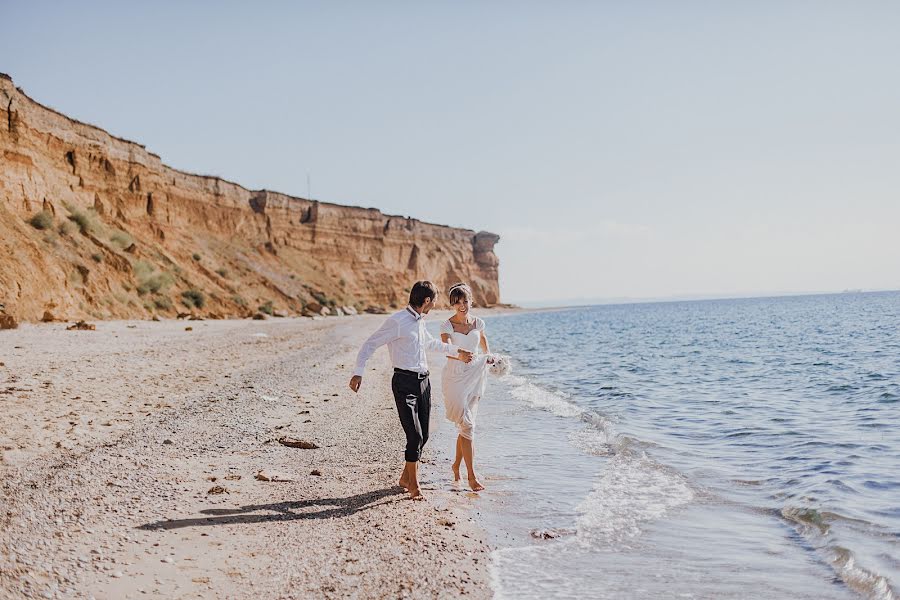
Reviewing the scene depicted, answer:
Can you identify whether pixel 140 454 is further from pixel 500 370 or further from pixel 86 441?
pixel 500 370

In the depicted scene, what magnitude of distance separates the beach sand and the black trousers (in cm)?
49

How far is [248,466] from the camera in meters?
6.27

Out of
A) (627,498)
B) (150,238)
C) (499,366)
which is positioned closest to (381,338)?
(499,366)

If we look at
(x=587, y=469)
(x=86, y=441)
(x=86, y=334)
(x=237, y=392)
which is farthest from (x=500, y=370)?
(x=86, y=334)

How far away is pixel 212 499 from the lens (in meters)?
5.16

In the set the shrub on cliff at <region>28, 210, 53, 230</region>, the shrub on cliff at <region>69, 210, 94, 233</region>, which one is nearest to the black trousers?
the shrub on cliff at <region>28, 210, 53, 230</region>

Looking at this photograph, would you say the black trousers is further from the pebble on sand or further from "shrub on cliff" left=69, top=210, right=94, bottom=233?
"shrub on cliff" left=69, top=210, right=94, bottom=233

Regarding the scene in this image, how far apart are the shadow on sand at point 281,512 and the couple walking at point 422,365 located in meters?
0.42

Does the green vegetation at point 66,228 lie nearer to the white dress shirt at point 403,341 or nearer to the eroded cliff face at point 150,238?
the eroded cliff face at point 150,238

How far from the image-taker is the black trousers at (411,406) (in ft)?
18.5

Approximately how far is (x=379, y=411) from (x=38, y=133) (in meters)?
34.5

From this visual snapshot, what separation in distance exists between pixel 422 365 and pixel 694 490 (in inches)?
124

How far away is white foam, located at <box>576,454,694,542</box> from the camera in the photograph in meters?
5.17

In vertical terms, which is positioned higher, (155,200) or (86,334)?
(155,200)
